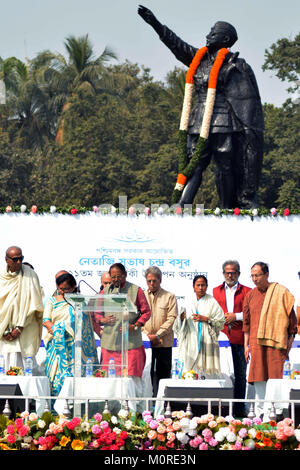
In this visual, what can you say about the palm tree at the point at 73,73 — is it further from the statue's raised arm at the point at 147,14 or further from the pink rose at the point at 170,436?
the pink rose at the point at 170,436

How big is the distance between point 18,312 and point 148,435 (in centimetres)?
323

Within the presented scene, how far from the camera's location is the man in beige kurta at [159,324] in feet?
30.1

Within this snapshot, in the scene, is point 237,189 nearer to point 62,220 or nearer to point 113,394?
point 62,220

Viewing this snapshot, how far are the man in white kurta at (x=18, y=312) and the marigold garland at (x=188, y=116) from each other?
3.40 metres

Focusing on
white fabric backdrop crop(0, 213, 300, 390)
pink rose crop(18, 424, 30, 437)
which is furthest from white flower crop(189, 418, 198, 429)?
white fabric backdrop crop(0, 213, 300, 390)

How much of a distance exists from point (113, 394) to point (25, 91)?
90.9ft

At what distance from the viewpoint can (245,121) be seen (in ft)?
39.2

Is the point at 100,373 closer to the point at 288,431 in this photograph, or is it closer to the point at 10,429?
the point at 10,429

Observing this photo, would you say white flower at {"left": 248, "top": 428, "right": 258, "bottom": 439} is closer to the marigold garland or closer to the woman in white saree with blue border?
the woman in white saree with blue border

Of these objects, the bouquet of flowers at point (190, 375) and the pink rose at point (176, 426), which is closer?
the pink rose at point (176, 426)

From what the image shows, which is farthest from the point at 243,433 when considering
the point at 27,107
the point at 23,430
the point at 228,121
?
the point at 27,107

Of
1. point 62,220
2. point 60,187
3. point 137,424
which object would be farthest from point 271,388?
point 60,187

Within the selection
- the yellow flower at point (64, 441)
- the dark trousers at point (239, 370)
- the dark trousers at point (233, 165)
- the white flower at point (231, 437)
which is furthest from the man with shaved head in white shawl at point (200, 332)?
the dark trousers at point (233, 165)

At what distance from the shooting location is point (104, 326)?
745 cm
